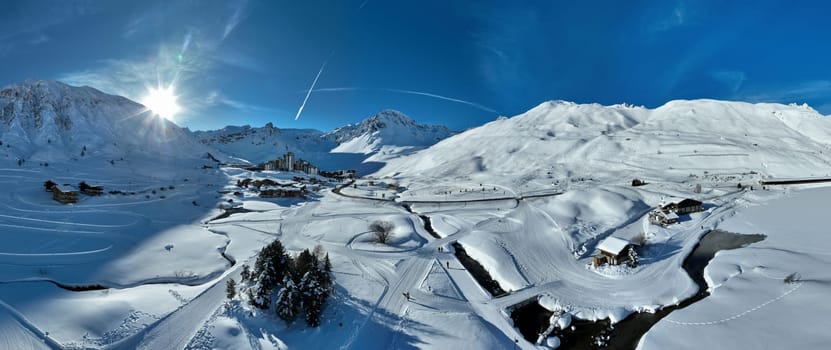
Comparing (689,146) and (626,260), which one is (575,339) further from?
(689,146)

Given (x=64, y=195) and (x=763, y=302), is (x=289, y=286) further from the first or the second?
(x=64, y=195)

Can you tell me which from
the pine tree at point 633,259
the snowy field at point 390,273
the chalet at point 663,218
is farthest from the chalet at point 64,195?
the chalet at point 663,218

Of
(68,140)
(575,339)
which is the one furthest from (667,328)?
(68,140)

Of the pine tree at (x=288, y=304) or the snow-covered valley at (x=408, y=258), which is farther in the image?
the pine tree at (x=288, y=304)

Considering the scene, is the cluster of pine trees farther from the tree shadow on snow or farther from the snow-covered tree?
the tree shadow on snow

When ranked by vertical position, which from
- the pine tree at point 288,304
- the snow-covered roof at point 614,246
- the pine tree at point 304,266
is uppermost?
the snow-covered roof at point 614,246

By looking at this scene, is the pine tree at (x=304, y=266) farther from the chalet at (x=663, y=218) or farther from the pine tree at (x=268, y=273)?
the chalet at (x=663, y=218)
